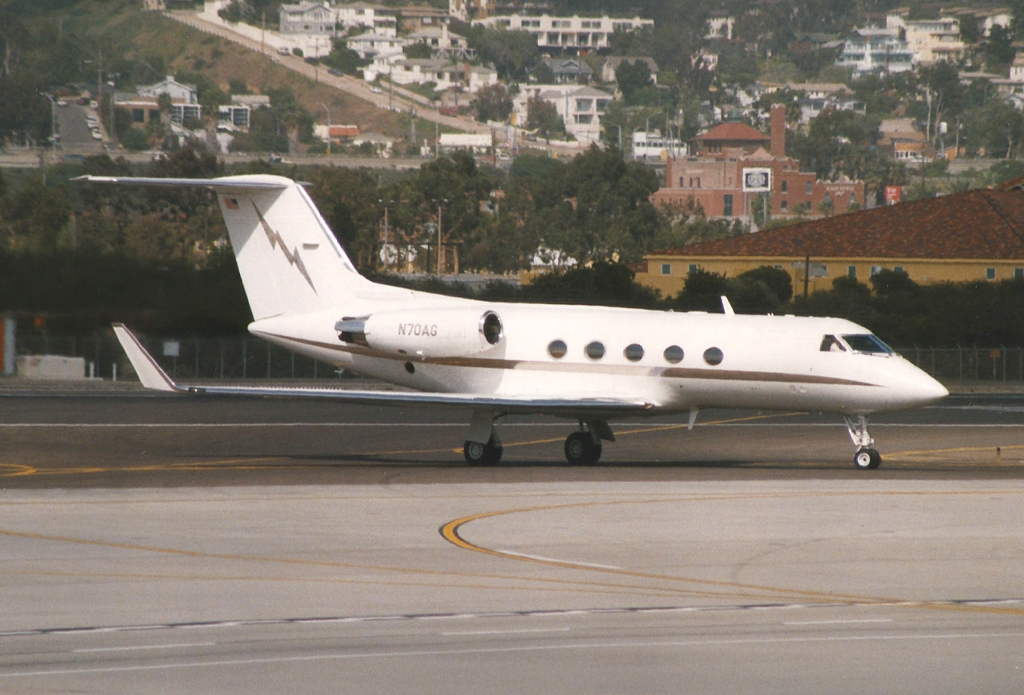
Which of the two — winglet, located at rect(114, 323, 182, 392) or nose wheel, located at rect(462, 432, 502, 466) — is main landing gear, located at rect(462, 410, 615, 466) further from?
winglet, located at rect(114, 323, 182, 392)

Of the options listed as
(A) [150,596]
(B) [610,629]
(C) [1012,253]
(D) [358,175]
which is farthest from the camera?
(D) [358,175]

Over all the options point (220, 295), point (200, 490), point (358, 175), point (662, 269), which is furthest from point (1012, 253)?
point (200, 490)

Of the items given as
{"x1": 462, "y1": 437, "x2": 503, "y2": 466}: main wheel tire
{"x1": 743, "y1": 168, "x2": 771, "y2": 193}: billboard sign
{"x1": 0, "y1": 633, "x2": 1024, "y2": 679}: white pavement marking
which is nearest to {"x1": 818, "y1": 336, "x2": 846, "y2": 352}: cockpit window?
{"x1": 462, "y1": 437, "x2": 503, "y2": 466}: main wheel tire

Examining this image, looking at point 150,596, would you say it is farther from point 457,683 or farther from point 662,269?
point 662,269

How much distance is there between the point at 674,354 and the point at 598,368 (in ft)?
4.75

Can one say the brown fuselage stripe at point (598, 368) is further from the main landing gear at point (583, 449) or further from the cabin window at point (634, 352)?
the main landing gear at point (583, 449)

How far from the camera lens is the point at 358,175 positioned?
12550cm

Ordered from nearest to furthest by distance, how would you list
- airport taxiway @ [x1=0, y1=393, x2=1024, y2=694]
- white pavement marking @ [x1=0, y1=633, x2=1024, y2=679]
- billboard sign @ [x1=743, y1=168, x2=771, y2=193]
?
white pavement marking @ [x1=0, y1=633, x2=1024, y2=679]
airport taxiway @ [x1=0, y1=393, x2=1024, y2=694]
billboard sign @ [x1=743, y1=168, x2=771, y2=193]

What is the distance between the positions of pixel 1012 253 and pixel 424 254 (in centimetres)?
6002

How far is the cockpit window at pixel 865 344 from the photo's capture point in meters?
26.2

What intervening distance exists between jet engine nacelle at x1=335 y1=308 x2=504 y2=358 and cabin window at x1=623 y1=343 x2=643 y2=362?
2478 mm

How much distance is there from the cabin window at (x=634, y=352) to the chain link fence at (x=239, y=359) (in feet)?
70.2

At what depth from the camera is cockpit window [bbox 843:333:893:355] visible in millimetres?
26219

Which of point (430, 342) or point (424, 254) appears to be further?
point (424, 254)
